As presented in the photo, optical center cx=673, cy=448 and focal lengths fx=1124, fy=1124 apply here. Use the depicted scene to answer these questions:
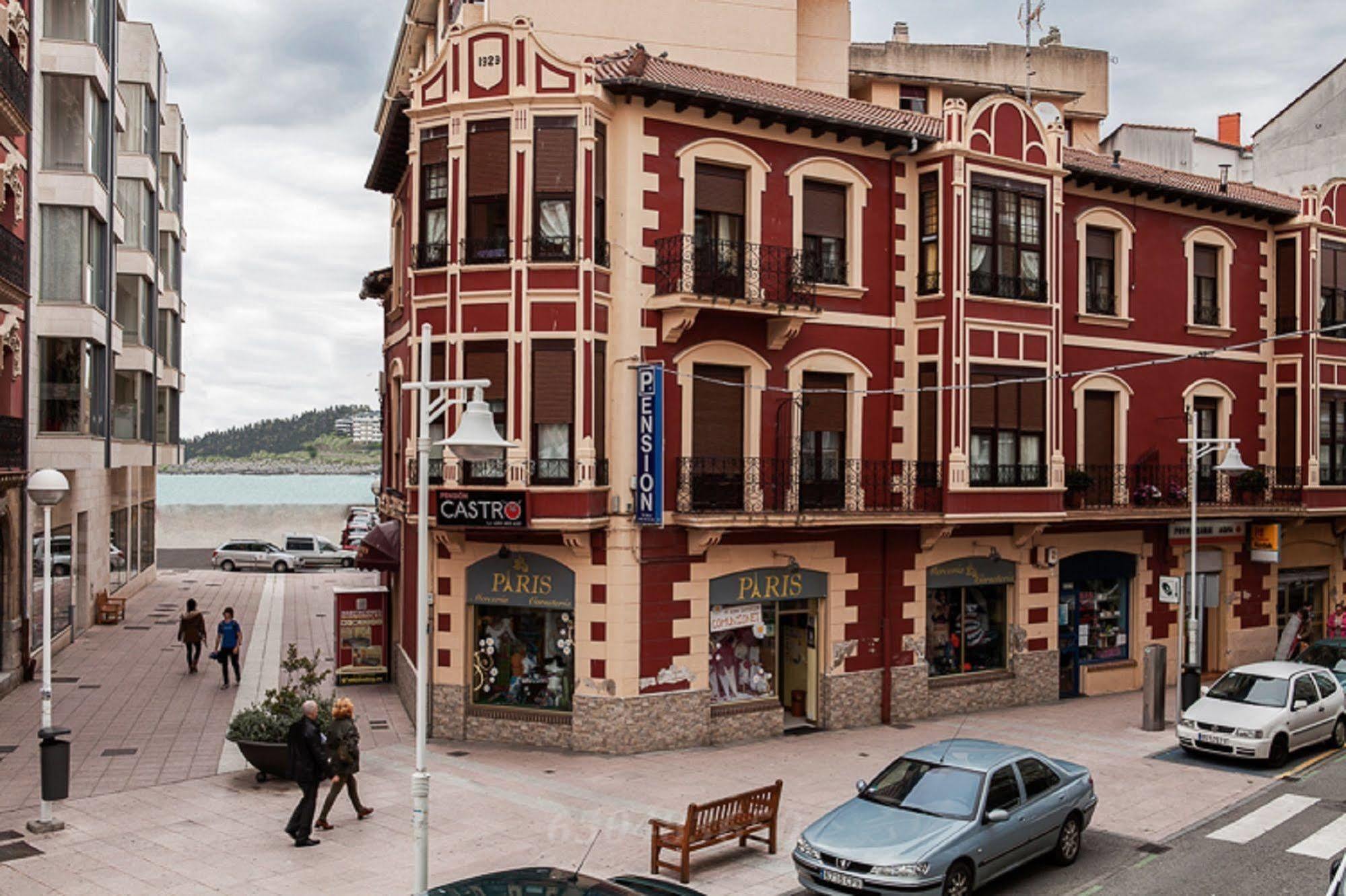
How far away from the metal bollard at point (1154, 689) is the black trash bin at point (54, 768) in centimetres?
1947

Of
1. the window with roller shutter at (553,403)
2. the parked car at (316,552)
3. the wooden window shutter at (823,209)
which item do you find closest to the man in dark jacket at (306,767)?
the window with roller shutter at (553,403)

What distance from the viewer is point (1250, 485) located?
29359 millimetres

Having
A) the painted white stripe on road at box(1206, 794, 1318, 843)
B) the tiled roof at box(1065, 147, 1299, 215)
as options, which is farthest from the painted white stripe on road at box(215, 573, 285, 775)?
the tiled roof at box(1065, 147, 1299, 215)

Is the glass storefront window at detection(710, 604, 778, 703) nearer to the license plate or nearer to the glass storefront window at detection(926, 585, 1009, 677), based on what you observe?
the glass storefront window at detection(926, 585, 1009, 677)

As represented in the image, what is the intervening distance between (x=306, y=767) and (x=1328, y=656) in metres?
22.3

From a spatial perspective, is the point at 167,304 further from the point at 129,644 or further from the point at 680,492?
the point at 680,492

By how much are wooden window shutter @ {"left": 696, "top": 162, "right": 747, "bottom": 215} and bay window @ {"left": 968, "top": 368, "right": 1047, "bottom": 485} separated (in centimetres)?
637

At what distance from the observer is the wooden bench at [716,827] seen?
13.8 metres

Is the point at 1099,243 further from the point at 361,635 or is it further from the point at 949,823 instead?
the point at 361,635

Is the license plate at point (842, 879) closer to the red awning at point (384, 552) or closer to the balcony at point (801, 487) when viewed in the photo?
the balcony at point (801, 487)

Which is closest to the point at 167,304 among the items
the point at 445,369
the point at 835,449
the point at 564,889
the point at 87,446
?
the point at 87,446

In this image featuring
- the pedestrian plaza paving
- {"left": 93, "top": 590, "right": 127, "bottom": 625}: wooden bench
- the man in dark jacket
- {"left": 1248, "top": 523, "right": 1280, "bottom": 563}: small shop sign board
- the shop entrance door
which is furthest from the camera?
{"left": 93, "top": 590, "right": 127, "bottom": 625}: wooden bench

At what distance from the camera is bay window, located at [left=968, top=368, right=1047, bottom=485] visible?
24141 millimetres

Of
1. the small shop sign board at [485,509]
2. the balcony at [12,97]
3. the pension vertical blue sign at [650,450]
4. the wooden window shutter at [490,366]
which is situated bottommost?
the small shop sign board at [485,509]
